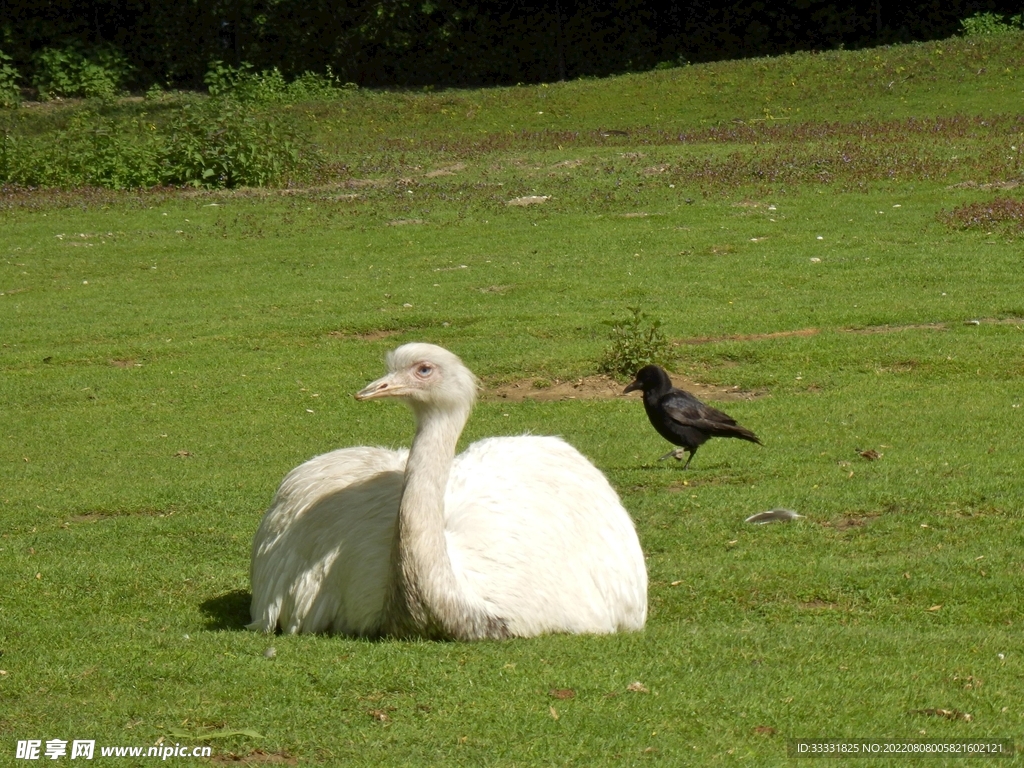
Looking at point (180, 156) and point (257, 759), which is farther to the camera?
point (180, 156)

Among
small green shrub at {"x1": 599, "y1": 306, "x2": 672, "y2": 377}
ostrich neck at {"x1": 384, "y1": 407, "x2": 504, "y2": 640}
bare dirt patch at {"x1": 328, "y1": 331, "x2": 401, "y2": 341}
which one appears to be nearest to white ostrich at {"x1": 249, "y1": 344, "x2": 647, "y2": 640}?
ostrich neck at {"x1": 384, "y1": 407, "x2": 504, "y2": 640}

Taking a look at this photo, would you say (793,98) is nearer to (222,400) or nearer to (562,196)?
(562,196)

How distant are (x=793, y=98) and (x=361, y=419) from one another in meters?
22.0

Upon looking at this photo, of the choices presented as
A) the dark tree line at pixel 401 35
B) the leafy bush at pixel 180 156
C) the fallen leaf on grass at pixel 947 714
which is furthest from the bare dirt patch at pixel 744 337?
the dark tree line at pixel 401 35

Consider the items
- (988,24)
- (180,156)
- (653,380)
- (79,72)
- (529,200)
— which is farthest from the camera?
(79,72)

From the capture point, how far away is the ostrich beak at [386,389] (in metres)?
5.62

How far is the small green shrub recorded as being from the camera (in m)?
12.3

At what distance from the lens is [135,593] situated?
7070mm

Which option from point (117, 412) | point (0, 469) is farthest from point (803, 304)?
point (0, 469)

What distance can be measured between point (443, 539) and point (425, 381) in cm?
65

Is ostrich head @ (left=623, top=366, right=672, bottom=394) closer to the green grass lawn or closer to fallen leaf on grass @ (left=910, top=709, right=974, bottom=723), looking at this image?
the green grass lawn

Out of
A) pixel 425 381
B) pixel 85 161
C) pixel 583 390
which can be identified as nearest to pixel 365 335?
pixel 583 390

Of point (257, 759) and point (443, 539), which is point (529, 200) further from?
point (257, 759)

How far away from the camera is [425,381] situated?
5.68 meters
